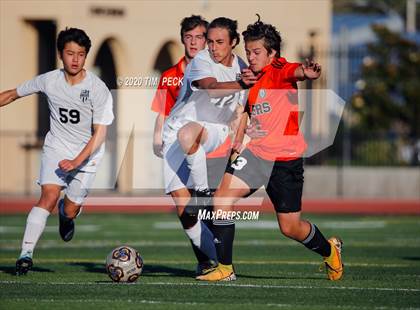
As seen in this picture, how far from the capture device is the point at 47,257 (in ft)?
47.5

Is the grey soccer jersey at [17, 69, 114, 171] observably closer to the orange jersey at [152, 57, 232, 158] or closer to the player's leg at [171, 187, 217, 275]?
→ the orange jersey at [152, 57, 232, 158]

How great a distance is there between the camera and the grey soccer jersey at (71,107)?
1170 centimetres

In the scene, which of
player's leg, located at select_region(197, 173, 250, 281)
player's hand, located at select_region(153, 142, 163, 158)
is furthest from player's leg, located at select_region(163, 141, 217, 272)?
player's leg, located at select_region(197, 173, 250, 281)

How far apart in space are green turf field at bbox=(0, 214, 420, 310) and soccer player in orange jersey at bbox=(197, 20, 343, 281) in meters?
0.64

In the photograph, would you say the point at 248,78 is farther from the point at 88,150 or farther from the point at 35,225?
the point at 35,225

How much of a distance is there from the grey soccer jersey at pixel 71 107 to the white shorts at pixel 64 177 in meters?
0.09

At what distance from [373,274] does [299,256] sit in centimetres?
288

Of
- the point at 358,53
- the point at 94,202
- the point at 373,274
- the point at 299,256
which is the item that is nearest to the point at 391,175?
the point at 358,53

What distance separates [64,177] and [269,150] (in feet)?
7.84

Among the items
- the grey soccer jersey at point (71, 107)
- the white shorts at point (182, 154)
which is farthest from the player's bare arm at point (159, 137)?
the grey soccer jersey at point (71, 107)

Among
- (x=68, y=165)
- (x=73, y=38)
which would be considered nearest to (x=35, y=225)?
(x=68, y=165)

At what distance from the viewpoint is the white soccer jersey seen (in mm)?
11148

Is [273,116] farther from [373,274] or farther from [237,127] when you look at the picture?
[373,274]

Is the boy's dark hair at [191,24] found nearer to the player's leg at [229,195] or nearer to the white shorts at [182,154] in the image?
Result: the white shorts at [182,154]
